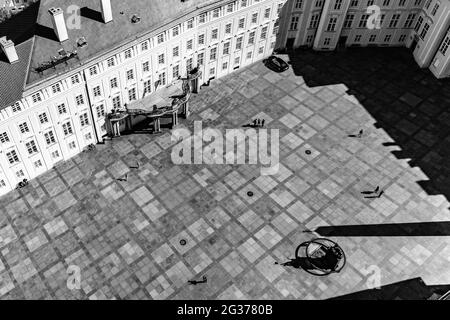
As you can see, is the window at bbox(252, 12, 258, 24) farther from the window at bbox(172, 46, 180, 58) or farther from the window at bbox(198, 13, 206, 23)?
the window at bbox(172, 46, 180, 58)

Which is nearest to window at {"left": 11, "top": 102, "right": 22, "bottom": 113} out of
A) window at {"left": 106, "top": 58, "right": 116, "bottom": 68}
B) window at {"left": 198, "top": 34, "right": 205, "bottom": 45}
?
window at {"left": 106, "top": 58, "right": 116, "bottom": 68}

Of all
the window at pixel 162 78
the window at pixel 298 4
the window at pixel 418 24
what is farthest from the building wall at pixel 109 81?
the window at pixel 418 24

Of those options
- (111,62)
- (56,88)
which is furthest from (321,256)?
(56,88)

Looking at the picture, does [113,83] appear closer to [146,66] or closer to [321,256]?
[146,66]

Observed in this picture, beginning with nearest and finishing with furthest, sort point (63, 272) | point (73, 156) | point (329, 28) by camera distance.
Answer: point (63, 272)
point (73, 156)
point (329, 28)

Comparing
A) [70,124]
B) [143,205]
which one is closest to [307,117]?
[143,205]

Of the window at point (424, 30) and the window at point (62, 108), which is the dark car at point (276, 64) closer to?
the window at point (424, 30)
